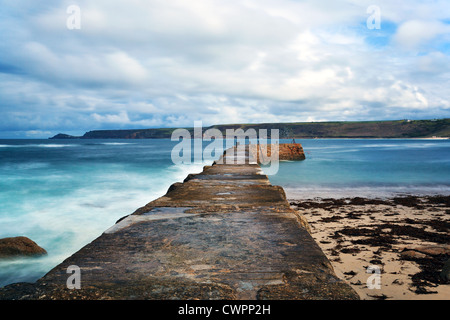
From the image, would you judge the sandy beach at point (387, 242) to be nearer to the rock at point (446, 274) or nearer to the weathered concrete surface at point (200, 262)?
the rock at point (446, 274)

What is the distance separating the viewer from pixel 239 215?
128 inches

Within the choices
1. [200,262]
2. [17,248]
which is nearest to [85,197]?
[17,248]

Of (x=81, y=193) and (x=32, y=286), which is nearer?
(x=32, y=286)

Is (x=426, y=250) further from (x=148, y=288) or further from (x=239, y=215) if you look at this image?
(x=148, y=288)

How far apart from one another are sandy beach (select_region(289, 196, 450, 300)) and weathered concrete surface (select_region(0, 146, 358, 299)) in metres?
0.51

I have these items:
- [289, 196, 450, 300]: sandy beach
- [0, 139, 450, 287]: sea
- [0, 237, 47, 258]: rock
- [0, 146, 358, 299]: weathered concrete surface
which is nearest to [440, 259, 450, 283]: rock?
[289, 196, 450, 300]: sandy beach

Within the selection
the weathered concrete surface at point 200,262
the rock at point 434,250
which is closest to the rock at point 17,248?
the weathered concrete surface at point 200,262

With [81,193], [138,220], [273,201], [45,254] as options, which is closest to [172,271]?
Result: [138,220]

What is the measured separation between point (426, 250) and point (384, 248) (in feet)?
1.91

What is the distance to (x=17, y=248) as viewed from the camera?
561 centimetres

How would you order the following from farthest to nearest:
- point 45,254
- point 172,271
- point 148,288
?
point 45,254 < point 172,271 < point 148,288

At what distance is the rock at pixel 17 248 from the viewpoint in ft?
18.1

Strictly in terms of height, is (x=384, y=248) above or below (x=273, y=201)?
below
